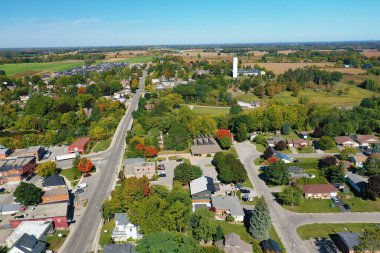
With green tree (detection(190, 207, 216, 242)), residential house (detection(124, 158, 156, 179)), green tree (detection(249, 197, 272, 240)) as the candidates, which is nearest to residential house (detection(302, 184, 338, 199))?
green tree (detection(249, 197, 272, 240))

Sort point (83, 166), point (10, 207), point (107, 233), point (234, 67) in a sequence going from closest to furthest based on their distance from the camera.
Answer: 1. point (107, 233)
2. point (10, 207)
3. point (83, 166)
4. point (234, 67)

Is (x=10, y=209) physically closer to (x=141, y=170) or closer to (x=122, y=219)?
(x=122, y=219)

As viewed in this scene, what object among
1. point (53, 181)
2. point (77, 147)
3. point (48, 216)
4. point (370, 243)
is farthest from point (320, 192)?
point (77, 147)

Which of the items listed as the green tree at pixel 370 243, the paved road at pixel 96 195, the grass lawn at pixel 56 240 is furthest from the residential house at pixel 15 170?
the green tree at pixel 370 243

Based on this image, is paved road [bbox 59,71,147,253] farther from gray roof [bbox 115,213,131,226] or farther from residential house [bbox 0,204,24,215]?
residential house [bbox 0,204,24,215]

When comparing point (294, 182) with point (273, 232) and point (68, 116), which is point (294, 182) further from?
point (68, 116)

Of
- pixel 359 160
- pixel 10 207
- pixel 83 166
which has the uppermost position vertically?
pixel 83 166
